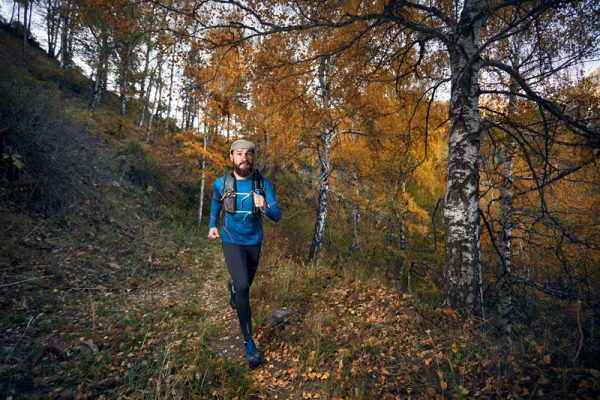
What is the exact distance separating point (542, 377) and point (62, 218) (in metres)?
9.59

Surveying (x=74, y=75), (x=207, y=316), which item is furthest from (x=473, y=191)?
(x=74, y=75)

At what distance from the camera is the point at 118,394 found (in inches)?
102

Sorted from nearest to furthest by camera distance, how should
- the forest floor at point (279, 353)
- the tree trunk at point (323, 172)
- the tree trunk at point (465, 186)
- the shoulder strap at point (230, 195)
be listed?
the forest floor at point (279, 353) → the shoulder strap at point (230, 195) → the tree trunk at point (465, 186) → the tree trunk at point (323, 172)

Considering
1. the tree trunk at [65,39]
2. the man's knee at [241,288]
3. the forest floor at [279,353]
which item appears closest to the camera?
the forest floor at [279,353]

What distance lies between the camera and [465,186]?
3359 millimetres

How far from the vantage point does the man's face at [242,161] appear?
3.36 m

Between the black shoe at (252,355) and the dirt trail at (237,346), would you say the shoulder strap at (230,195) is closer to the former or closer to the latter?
the black shoe at (252,355)

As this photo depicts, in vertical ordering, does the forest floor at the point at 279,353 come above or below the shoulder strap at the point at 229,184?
below

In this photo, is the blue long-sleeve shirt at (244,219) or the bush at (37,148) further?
the bush at (37,148)

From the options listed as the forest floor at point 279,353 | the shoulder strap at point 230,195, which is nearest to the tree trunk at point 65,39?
the forest floor at point 279,353

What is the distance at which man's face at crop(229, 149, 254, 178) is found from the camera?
3.36m

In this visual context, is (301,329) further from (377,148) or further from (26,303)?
(377,148)

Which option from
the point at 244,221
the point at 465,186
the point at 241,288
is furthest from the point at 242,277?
the point at 465,186

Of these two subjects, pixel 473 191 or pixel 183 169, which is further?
pixel 183 169
